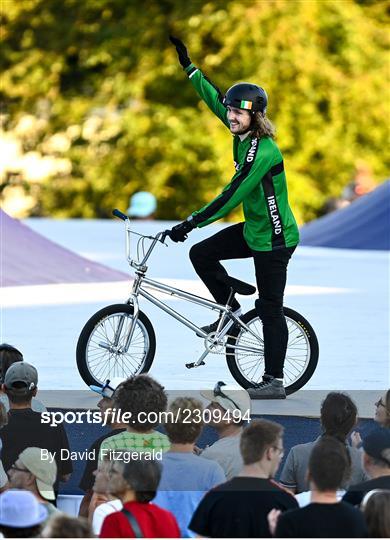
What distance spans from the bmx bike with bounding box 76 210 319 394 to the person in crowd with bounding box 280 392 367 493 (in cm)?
229

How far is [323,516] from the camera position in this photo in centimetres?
491

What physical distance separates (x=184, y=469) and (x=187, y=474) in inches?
0.9

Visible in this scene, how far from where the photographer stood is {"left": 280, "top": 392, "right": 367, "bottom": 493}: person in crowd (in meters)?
6.19

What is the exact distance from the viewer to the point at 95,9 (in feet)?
118

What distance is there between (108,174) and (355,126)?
5.59 m

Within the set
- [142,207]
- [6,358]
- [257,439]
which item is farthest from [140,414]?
[142,207]

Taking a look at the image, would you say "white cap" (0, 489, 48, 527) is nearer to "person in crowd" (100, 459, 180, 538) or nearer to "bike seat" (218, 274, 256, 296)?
"person in crowd" (100, 459, 180, 538)

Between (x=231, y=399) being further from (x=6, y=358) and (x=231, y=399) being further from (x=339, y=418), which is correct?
(x=6, y=358)

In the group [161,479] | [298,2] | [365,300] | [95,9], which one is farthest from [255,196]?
[95,9]

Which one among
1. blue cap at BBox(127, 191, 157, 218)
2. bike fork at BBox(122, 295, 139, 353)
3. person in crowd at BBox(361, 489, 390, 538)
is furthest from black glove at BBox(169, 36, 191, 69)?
blue cap at BBox(127, 191, 157, 218)

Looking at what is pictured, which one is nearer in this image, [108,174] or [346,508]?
[346,508]

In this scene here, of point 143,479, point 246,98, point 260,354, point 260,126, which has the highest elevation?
point 246,98

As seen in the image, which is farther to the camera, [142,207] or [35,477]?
[142,207]

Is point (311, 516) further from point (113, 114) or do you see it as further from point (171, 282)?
point (113, 114)
